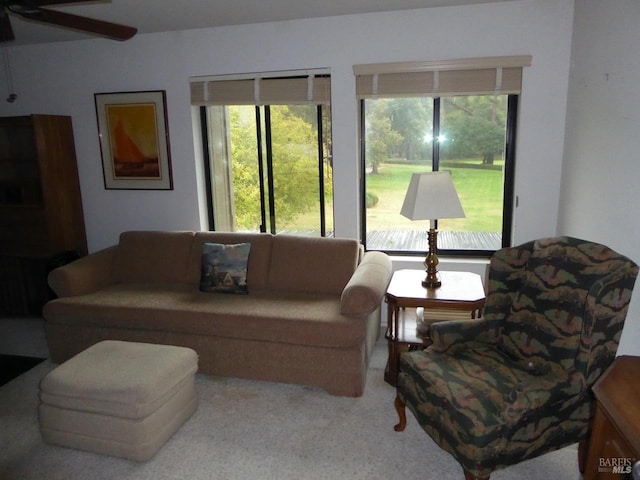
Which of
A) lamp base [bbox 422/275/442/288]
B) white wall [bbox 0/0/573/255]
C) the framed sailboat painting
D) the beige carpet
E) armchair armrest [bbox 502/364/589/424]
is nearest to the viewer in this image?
armchair armrest [bbox 502/364/589/424]

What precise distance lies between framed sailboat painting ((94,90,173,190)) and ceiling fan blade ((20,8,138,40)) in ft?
4.46

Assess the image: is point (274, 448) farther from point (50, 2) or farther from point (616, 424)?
point (50, 2)

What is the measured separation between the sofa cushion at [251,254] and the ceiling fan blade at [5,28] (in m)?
1.79

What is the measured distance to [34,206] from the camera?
3943 mm

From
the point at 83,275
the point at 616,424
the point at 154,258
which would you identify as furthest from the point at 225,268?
the point at 616,424

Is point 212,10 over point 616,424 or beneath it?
over

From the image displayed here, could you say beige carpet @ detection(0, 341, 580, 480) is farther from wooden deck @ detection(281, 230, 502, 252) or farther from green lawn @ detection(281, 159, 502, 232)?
green lawn @ detection(281, 159, 502, 232)

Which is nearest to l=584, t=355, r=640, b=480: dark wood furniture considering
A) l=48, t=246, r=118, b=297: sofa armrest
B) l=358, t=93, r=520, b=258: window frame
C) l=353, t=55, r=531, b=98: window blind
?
l=358, t=93, r=520, b=258: window frame

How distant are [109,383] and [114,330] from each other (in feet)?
3.33

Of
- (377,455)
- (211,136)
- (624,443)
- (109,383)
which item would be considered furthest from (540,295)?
(211,136)

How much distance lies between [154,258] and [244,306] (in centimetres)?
112

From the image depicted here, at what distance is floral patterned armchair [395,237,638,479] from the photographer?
1.81m

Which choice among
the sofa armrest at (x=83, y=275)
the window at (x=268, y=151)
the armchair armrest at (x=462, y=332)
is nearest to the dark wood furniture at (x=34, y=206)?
the sofa armrest at (x=83, y=275)

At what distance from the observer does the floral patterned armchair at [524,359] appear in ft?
5.94
